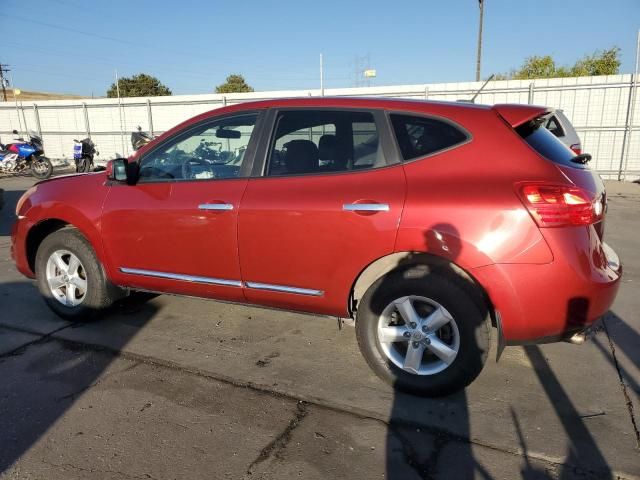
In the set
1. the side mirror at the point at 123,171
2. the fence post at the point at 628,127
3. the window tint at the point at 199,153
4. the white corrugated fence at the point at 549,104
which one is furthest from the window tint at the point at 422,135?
the fence post at the point at 628,127

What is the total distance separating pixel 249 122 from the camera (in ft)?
11.3

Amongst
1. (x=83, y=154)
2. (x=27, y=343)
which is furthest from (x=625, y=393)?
(x=83, y=154)

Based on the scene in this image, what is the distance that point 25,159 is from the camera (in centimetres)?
1524

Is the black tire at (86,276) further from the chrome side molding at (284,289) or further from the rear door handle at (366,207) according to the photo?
the rear door handle at (366,207)

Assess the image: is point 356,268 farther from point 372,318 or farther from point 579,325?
point 579,325

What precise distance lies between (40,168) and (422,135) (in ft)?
52.4

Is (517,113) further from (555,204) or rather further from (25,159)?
(25,159)

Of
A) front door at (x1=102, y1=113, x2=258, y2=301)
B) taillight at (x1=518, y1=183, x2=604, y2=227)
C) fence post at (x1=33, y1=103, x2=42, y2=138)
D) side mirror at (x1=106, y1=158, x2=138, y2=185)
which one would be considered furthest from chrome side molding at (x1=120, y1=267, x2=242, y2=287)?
fence post at (x1=33, y1=103, x2=42, y2=138)

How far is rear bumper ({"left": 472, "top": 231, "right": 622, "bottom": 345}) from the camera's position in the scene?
2.54 metres

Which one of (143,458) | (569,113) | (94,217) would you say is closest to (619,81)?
Result: (569,113)

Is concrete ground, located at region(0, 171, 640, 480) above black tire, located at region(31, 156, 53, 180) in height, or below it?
below

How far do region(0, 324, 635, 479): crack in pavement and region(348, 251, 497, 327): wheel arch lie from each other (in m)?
0.63

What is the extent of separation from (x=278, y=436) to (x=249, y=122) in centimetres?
210

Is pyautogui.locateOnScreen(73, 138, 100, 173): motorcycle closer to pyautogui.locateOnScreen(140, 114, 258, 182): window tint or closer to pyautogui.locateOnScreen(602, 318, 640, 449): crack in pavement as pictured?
pyautogui.locateOnScreen(140, 114, 258, 182): window tint
